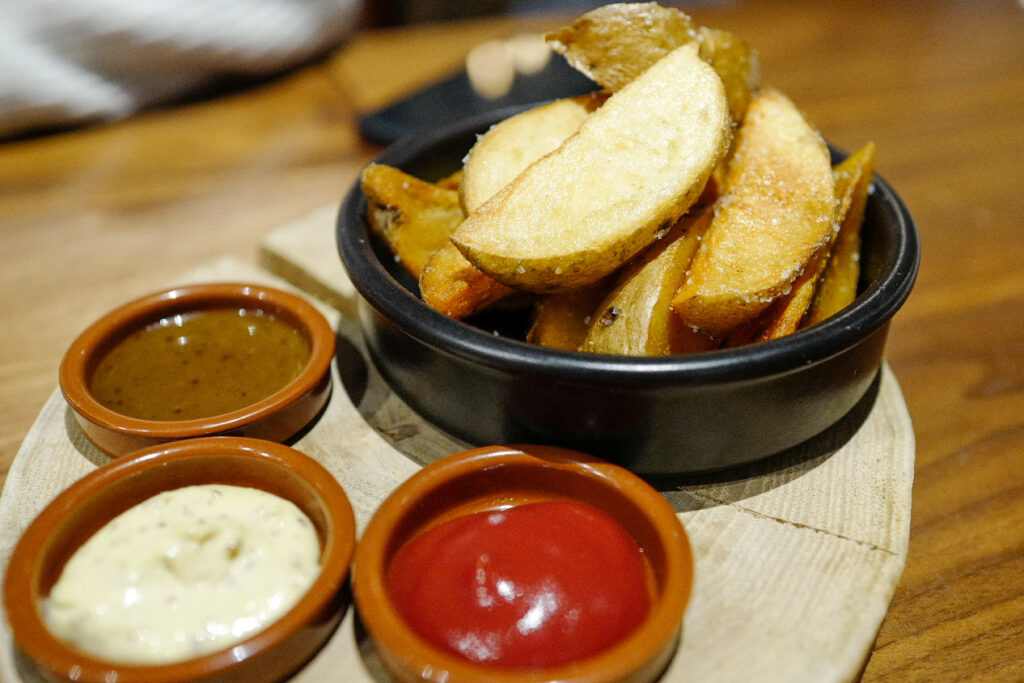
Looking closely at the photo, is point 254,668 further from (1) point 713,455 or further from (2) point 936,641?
(2) point 936,641

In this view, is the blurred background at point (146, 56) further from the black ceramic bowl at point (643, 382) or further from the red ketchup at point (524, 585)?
the red ketchup at point (524, 585)

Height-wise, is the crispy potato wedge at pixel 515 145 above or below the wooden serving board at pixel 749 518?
above

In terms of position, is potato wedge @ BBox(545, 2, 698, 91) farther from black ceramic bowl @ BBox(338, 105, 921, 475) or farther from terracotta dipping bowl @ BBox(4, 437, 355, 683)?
terracotta dipping bowl @ BBox(4, 437, 355, 683)

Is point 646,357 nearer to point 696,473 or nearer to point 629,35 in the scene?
point 696,473

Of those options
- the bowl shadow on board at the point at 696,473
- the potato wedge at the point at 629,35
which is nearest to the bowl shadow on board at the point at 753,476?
the bowl shadow on board at the point at 696,473

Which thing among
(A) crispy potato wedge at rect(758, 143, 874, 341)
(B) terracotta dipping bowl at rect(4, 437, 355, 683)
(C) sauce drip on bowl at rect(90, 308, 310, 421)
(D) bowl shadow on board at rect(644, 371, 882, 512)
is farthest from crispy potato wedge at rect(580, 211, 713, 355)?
(C) sauce drip on bowl at rect(90, 308, 310, 421)

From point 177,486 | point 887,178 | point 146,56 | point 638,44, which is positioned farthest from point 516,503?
point 146,56

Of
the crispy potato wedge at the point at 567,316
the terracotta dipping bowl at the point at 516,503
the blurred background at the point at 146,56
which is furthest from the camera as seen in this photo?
the blurred background at the point at 146,56
